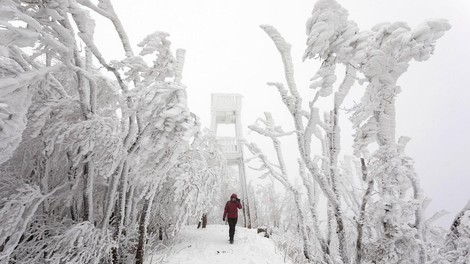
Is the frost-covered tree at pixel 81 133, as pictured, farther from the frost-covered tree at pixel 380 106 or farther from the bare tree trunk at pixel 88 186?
the frost-covered tree at pixel 380 106

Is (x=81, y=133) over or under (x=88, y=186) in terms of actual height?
over

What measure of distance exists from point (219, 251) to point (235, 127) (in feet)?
22.8

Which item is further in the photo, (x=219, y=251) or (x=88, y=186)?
(x=219, y=251)

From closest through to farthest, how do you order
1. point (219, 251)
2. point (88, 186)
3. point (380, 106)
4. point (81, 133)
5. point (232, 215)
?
point (380, 106), point (81, 133), point (88, 186), point (219, 251), point (232, 215)

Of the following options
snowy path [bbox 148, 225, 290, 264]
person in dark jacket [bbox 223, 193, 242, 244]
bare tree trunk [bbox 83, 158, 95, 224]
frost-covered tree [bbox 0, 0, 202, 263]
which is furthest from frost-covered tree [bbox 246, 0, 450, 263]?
person in dark jacket [bbox 223, 193, 242, 244]

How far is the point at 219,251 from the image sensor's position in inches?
279

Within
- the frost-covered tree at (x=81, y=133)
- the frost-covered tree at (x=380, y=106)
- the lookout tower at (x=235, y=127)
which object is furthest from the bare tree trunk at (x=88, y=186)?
the lookout tower at (x=235, y=127)

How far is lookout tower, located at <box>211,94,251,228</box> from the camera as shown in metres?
12.4

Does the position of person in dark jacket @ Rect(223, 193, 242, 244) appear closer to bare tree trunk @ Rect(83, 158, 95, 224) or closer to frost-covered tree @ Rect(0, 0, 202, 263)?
frost-covered tree @ Rect(0, 0, 202, 263)

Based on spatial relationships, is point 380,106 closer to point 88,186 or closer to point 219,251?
point 88,186

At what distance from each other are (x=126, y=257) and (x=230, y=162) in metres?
7.93

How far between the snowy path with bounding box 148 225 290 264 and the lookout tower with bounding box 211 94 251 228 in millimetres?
3658

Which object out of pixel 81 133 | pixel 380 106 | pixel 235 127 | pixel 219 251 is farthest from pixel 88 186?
pixel 235 127

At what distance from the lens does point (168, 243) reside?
771cm
